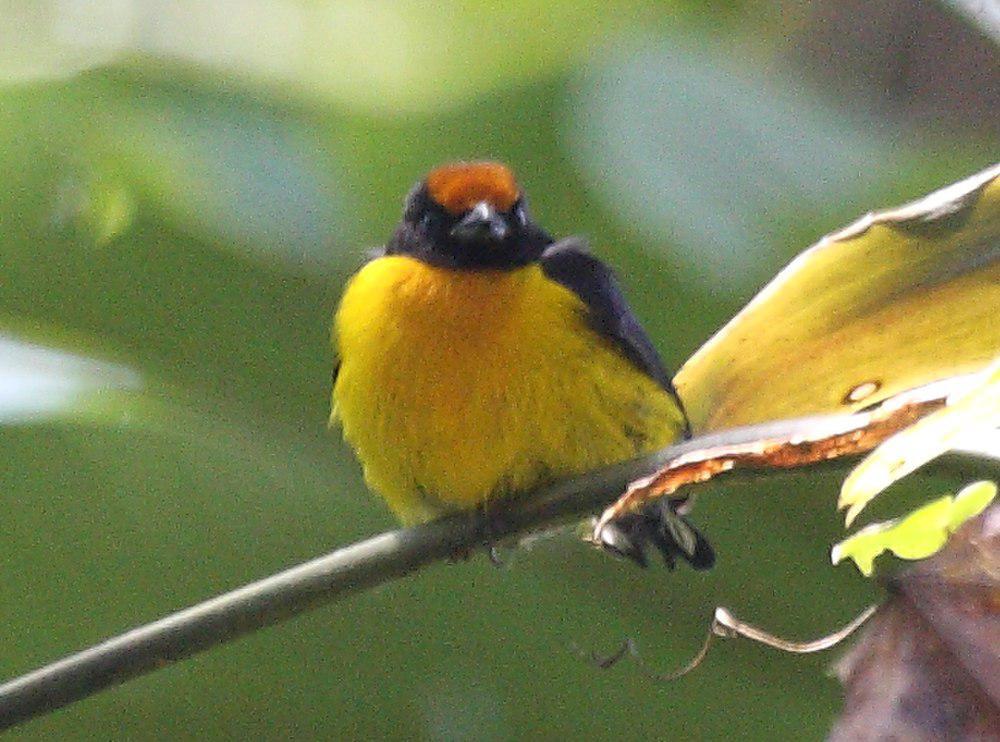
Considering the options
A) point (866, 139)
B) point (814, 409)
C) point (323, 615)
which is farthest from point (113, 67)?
point (814, 409)

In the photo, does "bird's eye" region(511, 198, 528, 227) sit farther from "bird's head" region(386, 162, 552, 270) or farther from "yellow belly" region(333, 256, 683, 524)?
"yellow belly" region(333, 256, 683, 524)

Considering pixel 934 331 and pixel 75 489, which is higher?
Result: pixel 934 331

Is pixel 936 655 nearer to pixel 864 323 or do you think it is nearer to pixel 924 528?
pixel 924 528

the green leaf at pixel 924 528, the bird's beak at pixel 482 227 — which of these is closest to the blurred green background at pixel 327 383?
the bird's beak at pixel 482 227

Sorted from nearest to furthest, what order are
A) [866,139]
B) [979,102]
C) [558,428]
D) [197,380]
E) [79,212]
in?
1. [558,428]
2. [197,380]
3. [79,212]
4. [866,139]
5. [979,102]

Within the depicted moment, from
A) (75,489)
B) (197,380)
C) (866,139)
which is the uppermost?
(866,139)

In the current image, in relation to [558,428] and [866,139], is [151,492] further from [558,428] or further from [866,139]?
[866,139]

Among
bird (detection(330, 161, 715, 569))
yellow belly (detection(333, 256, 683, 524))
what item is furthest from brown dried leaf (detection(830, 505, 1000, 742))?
yellow belly (detection(333, 256, 683, 524))

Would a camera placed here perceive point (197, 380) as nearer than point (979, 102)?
Yes
